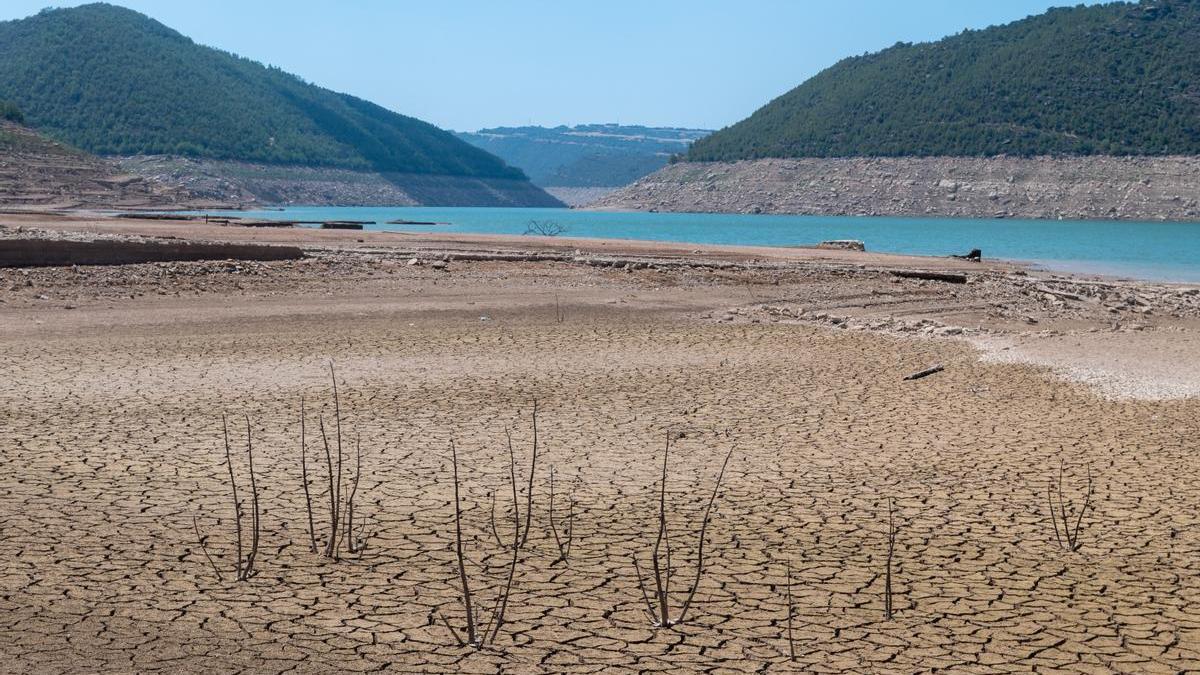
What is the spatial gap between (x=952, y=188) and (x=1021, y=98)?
20.3 metres

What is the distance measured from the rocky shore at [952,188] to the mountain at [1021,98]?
256 centimetres

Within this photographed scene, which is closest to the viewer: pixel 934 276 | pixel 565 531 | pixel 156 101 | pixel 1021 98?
pixel 565 531

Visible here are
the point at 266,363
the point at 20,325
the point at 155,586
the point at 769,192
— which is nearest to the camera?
the point at 155,586

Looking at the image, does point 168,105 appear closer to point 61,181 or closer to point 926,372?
point 61,181

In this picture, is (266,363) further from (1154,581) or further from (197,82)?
(197,82)

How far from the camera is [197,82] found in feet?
509

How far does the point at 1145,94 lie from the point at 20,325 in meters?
117

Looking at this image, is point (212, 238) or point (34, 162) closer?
point (212, 238)

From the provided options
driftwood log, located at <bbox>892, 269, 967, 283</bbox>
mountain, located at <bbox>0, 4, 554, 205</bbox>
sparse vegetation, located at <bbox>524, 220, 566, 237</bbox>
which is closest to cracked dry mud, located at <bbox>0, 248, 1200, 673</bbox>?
driftwood log, located at <bbox>892, 269, 967, 283</bbox>

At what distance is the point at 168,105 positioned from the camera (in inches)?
5374

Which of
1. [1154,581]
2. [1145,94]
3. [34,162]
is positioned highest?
[1145,94]

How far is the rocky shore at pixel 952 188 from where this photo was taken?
315 ft

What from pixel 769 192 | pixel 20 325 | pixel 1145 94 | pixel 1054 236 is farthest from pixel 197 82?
pixel 20 325

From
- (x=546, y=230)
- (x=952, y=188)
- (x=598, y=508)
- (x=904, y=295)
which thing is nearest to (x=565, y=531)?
(x=598, y=508)
